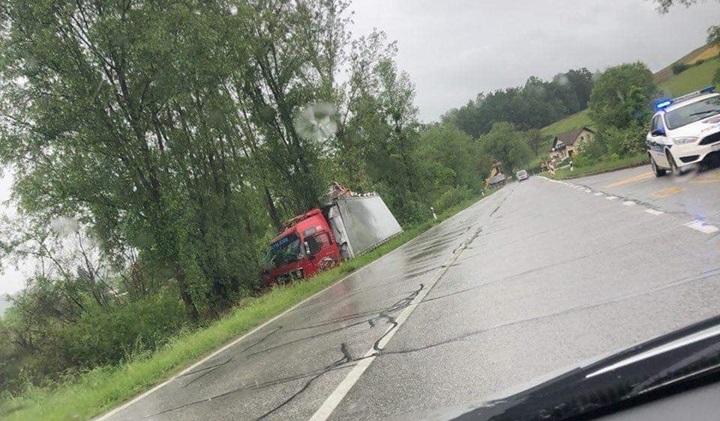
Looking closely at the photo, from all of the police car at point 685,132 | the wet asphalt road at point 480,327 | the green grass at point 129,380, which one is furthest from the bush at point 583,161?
the wet asphalt road at point 480,327

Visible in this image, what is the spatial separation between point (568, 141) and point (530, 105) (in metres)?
20.5

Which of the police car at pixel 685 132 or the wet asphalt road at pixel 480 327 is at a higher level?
the police car at pixel 685 132

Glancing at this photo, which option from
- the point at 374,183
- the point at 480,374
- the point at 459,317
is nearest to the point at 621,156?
the point at 374,183

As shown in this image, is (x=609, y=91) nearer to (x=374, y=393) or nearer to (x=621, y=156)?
(x=621, y=156)

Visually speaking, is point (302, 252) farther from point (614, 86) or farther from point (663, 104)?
point (614, 86)

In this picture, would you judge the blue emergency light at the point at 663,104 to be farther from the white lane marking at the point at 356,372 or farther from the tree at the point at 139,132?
the tree at the point at 139,132

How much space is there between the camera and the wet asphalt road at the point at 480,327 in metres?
4.42

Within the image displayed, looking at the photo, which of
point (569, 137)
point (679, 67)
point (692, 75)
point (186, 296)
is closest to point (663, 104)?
point (186, 296)

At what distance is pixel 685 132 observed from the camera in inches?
573

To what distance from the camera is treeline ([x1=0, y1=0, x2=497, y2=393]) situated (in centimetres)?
2059

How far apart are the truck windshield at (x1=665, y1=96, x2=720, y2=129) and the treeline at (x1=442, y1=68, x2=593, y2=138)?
13477 cm

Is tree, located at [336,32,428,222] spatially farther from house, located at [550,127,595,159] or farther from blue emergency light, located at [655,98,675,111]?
house, located at [550,127,595,159]

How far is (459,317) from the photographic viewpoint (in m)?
6.88

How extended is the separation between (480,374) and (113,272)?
23003 mm
